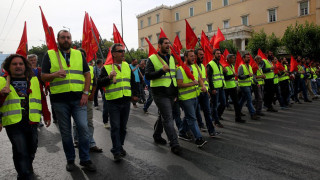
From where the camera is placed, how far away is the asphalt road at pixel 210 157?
3.53m

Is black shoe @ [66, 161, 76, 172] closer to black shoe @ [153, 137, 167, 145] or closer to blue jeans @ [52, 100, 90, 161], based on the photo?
blue jeans @ [52, 100, 90, 161]

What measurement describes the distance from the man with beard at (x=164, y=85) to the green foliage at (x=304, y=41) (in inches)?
803

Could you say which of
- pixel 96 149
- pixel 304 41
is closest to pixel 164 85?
pixel 96 149

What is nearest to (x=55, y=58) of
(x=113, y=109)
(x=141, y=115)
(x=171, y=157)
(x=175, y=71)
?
(x=113, y=109)

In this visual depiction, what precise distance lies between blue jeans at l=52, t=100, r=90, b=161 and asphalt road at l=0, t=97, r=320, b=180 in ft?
1.01

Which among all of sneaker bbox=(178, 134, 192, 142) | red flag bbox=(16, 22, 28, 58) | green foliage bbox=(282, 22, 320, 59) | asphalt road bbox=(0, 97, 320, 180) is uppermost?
green foliage bbox=(282, 22, 320, 59)

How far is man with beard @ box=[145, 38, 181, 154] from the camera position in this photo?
439cm

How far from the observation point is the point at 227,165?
379 cm

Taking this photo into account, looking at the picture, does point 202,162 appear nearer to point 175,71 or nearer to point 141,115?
point 175,71

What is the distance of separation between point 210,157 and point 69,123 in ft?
7.50

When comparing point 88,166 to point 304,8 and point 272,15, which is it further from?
point 272,15

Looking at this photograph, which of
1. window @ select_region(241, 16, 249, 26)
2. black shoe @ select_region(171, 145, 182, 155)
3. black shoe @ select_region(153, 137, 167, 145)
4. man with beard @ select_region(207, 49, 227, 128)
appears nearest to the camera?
black shoe @ select_region(171, 145, 182, 155)

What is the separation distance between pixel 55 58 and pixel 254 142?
12.7 feet

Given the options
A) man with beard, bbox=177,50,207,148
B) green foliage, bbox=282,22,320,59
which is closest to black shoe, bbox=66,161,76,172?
man with beard, bbox=177,50,207,148
